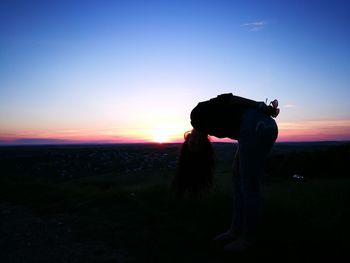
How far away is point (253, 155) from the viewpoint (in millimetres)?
3680

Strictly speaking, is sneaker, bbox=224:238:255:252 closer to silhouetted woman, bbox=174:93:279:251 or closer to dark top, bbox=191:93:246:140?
silhouetted woman, bbox=174:93:279:251

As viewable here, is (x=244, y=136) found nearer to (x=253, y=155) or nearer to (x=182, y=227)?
(x=253, y=155)

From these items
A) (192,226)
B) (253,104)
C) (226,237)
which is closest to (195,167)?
(192,226)

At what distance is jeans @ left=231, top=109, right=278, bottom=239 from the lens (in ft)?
11.9

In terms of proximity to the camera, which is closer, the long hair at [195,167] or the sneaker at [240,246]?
the sneaker at [240,246]

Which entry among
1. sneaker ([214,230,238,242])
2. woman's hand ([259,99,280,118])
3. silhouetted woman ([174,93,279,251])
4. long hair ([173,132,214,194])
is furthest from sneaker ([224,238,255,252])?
woman's hand ([259,99,280,118])

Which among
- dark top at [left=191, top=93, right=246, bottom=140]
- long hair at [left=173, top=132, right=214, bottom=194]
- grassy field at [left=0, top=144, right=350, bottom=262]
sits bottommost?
grassy field at [left=0, top=144, right=350, bottom=262]

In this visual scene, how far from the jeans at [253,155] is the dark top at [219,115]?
4.5 inches

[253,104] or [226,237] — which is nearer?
[253,104]

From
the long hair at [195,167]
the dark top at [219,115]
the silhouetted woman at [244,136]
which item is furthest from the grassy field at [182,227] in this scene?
the dark top at [219,115]

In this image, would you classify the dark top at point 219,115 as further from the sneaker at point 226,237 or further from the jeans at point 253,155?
the sneaker at point 226,237

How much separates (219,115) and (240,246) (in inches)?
52.4

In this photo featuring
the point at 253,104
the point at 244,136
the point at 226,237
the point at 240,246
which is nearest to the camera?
the point at 240,246

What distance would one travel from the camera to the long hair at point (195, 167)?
176 inches
